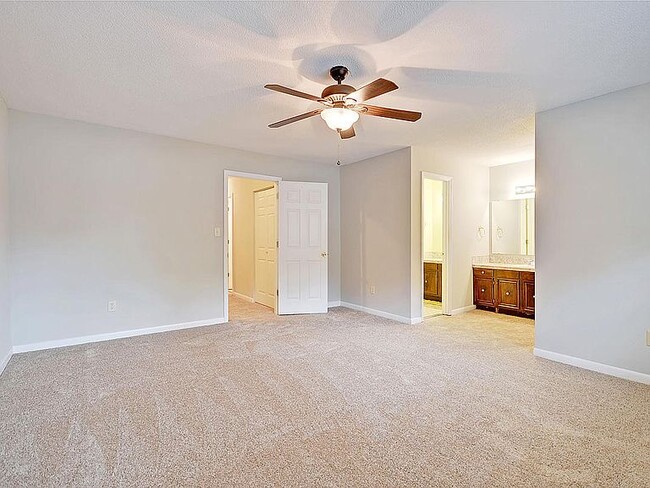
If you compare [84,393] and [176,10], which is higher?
[176,10]

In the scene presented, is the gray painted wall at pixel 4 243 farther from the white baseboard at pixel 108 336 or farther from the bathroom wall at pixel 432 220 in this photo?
the bathroom wall at pixel 432 220

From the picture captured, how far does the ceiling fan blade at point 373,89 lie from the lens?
2.19 metres

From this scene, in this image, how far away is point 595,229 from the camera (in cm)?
312

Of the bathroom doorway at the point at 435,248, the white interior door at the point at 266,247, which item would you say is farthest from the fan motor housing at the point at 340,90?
the white interior door at the point at 266,247

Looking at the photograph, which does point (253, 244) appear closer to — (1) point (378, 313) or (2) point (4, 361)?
(1) point (378, 313)

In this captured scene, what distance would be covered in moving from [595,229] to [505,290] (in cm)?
240

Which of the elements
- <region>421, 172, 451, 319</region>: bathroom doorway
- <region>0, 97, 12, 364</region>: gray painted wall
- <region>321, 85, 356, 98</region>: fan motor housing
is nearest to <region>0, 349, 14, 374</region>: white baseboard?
<region>0, 97, 12, 364</region>: gray painted wall

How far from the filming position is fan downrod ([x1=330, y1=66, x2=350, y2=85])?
2523mm

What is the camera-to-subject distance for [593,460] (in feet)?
6.06

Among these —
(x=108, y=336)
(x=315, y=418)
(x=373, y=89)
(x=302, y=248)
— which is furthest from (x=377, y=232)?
(x=108, y=336)

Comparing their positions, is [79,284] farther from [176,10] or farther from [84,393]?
[176,10]

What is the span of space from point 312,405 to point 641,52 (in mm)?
3256

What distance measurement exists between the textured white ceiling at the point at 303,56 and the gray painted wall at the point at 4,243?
1.04 ft

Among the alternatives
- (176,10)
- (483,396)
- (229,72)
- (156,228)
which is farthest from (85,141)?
(483,396)
